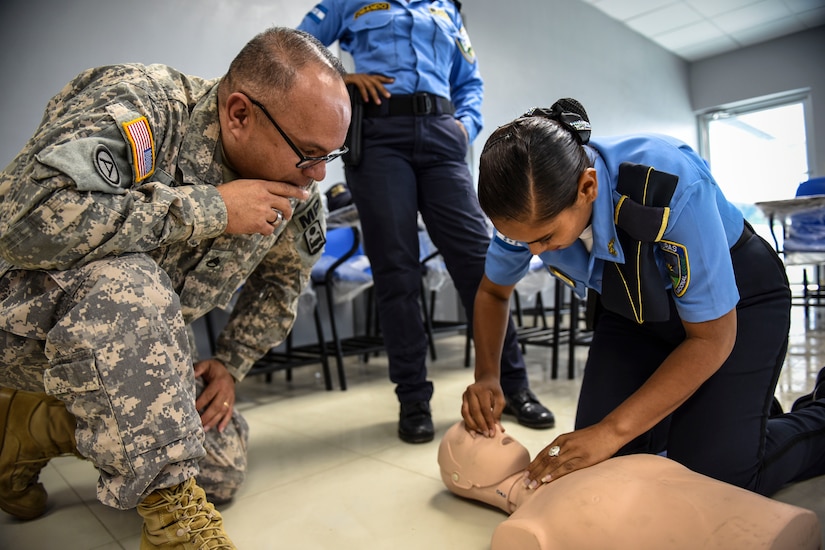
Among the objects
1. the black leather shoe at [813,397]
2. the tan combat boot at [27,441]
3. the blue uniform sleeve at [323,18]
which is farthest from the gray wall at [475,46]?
the black leather shoe at [813,397]

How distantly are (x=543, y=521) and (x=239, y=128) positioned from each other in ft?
2.86

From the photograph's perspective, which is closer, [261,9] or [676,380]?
[676,380]

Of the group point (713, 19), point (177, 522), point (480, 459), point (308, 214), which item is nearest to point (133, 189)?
point (308, 214)

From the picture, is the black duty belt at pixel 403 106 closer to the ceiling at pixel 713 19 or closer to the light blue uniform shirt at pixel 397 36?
the light blue uniform shirt at pixel 397 36

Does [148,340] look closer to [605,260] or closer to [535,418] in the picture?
[605,260]

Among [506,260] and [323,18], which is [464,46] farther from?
[506,260]

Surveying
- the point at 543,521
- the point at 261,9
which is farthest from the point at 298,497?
the point at 261,9

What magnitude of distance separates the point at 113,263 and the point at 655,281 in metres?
0.87

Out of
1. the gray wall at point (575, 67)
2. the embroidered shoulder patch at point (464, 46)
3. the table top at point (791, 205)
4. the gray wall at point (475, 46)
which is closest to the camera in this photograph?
the embroidered shoulder patch at point (464, 46)

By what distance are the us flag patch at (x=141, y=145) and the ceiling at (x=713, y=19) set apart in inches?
222

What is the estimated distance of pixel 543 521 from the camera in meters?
0.84

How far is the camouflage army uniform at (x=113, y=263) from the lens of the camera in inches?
34.5

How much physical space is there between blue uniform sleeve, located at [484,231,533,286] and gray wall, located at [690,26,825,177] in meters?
7.16

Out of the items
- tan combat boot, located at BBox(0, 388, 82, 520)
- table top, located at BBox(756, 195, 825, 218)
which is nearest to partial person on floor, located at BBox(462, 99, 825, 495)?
tan combat boot, located at BBox(0, 388, 82, 520)
